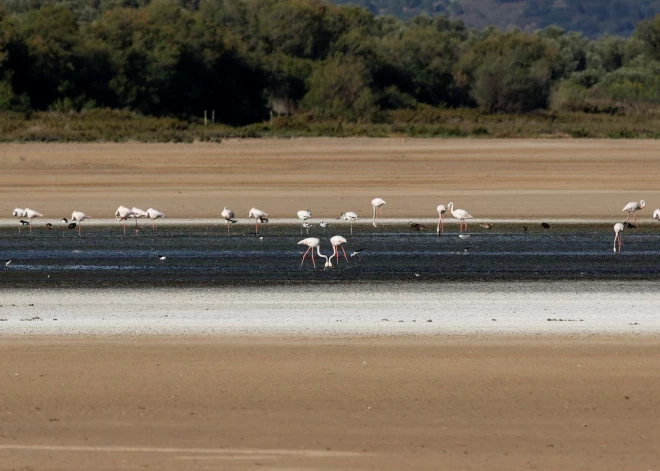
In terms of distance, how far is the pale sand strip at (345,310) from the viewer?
11.3 m

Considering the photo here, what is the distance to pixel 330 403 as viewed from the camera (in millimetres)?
8523

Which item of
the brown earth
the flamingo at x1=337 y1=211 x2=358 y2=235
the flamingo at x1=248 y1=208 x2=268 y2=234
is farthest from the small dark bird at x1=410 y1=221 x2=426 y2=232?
the brown earth

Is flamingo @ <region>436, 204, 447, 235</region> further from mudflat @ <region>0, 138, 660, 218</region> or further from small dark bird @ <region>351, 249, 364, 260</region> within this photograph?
small dark bird @ <region>351, 249, 364, 260</region>

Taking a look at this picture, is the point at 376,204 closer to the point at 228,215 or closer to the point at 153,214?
the point at 228,215

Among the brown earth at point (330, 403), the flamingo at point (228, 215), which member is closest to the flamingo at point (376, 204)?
the flamingo at point (228, 215)

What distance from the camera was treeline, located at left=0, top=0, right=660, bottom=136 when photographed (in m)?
46.2

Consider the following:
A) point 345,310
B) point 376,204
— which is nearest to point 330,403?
point 345,310

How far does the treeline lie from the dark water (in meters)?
24.2

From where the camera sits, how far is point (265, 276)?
48.3 feet

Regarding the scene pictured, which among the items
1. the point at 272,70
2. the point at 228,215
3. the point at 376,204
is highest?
the point at 272,70

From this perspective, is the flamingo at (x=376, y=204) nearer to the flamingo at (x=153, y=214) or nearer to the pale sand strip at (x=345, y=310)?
the flamingo at (x=153, y=214)

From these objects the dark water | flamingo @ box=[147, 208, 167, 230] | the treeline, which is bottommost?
the dark water

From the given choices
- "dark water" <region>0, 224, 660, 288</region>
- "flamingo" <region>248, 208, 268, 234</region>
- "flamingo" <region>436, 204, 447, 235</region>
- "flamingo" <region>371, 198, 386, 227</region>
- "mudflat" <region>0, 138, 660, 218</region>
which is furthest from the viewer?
"mudflat" <region>0, 138, 660, 218</region>

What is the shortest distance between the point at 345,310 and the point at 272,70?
4443cm
